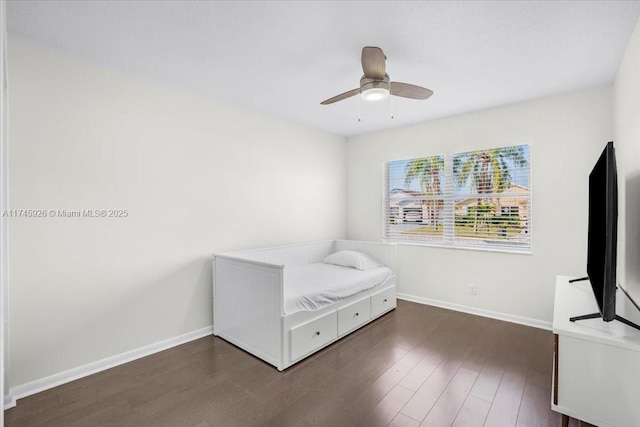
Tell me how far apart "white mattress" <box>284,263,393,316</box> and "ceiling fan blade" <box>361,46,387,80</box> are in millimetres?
1818

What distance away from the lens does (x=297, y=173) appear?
4250 mm

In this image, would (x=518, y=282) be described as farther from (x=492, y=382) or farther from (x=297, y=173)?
(x=297, y=173)

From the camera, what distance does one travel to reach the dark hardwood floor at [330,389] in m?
1.96

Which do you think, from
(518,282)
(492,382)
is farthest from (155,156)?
(518,282)

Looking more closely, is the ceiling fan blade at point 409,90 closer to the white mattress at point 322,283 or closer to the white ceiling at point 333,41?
the white ceiling at point 333,41

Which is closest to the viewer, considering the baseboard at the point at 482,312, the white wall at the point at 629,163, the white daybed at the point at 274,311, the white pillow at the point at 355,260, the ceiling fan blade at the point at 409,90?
the white wall at the point at 629,163

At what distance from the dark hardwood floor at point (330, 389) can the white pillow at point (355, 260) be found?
0.96 metres

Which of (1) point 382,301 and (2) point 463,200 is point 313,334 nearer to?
(1) point 382,301

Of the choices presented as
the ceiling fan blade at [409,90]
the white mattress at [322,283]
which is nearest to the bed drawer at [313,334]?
the white mattress at [322,283]

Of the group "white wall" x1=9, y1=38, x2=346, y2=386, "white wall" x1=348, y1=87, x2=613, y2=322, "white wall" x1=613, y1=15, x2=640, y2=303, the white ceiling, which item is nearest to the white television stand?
"white wall" x1=613, y1=15, x2=640, y2=303

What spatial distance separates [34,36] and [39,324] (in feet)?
6.57

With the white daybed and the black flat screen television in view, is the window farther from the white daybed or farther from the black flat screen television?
the black flat screen television

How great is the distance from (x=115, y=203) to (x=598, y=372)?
11.2ft

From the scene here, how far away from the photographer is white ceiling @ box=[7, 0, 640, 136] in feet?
6.20
